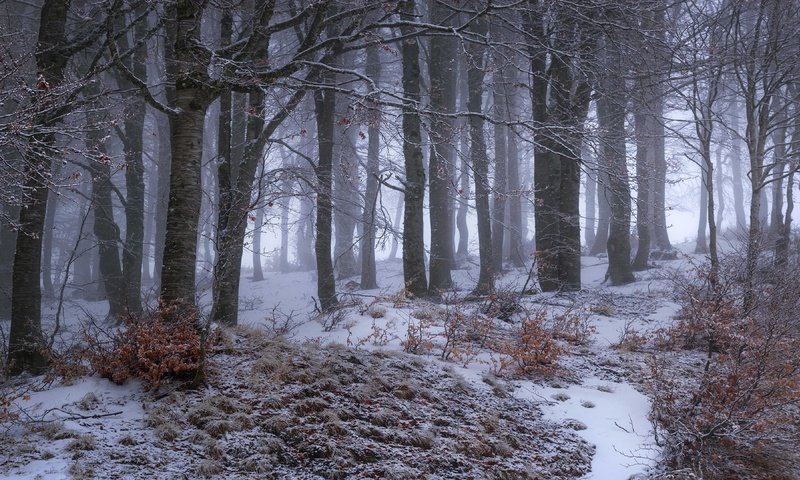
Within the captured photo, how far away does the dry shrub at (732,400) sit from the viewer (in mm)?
4953

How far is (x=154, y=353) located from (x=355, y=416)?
2097 mm

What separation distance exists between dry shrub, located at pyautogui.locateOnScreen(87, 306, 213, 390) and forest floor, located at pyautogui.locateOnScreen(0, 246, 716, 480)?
0.50ft

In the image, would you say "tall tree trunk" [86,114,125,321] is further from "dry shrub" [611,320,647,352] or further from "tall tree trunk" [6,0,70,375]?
"dry shrub" [611,320,647,352]

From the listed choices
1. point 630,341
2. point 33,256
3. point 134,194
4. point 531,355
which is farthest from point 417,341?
point 134,194

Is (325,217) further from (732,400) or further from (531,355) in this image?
(732,400)

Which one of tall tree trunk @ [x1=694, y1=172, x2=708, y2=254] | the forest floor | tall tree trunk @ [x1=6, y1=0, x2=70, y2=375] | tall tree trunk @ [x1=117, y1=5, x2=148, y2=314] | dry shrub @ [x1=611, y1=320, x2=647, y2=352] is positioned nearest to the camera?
the forest floor

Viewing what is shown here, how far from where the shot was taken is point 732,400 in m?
5.45

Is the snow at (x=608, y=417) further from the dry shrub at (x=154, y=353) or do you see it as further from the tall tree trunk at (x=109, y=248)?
the tall tree trunk at (x=109, y=248)

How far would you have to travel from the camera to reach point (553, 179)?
12391 millimetres

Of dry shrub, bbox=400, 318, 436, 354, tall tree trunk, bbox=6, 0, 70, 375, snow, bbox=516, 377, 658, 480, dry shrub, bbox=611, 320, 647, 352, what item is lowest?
snow, bbox=516, 377, 658, 480

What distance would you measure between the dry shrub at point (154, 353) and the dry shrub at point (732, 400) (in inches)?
182

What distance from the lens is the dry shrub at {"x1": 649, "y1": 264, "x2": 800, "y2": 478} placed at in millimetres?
4953

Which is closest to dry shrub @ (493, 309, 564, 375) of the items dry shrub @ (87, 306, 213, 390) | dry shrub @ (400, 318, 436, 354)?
dry shrub @ (400, 318, 436, 354)

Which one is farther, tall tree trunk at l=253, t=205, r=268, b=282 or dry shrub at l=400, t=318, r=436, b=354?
tall tree trunk at l=253, t=205, r=268, b=282
